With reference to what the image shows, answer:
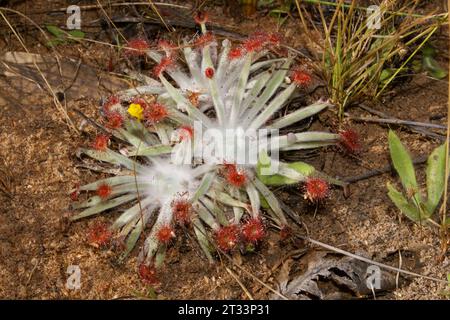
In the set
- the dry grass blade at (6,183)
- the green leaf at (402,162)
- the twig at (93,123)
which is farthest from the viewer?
the twig at (93,123)

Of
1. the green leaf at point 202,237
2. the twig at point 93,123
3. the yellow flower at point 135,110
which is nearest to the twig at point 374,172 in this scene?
the green leaf at point 202,237

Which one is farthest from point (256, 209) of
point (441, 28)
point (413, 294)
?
point (441, 28)

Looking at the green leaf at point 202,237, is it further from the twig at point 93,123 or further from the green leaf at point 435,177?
the green leaf at point 435,177

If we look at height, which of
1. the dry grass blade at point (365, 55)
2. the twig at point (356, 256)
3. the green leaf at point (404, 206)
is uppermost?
the dry grass blade at point (365, 55)

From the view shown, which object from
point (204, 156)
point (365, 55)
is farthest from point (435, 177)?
point (204, 156)

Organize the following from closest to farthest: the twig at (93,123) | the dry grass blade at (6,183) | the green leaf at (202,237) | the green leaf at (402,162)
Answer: the green leaf at (202,237), the green leaf at (402,162), the dry grass blade at (6,183), the twig at (93,123)

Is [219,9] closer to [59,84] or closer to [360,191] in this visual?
[59,84]
